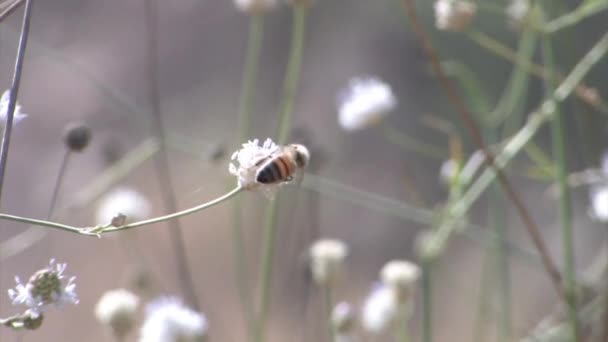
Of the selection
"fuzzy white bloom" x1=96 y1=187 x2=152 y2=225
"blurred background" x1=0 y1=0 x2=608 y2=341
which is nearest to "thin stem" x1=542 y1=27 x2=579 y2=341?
"fuzzy white bloom" x1=96 y1=187 x2=152 y2=225

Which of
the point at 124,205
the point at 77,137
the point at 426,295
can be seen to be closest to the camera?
the point at 77,137

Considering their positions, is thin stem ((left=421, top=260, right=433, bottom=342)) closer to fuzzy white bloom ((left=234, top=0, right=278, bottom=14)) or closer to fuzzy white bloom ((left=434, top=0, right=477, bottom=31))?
fuzzy white bloom ((left=434, top=0, right=477, bottom=31))

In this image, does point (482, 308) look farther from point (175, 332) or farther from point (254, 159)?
point (254, 159)

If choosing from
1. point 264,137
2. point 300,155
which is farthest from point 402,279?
point 264,137

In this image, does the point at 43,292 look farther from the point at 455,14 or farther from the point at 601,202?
the point at 601,202

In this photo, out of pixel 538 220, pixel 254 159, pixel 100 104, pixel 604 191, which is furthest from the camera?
pixel 100 104

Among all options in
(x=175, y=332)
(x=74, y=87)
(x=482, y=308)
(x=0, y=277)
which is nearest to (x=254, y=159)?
(x=175, y=332)
